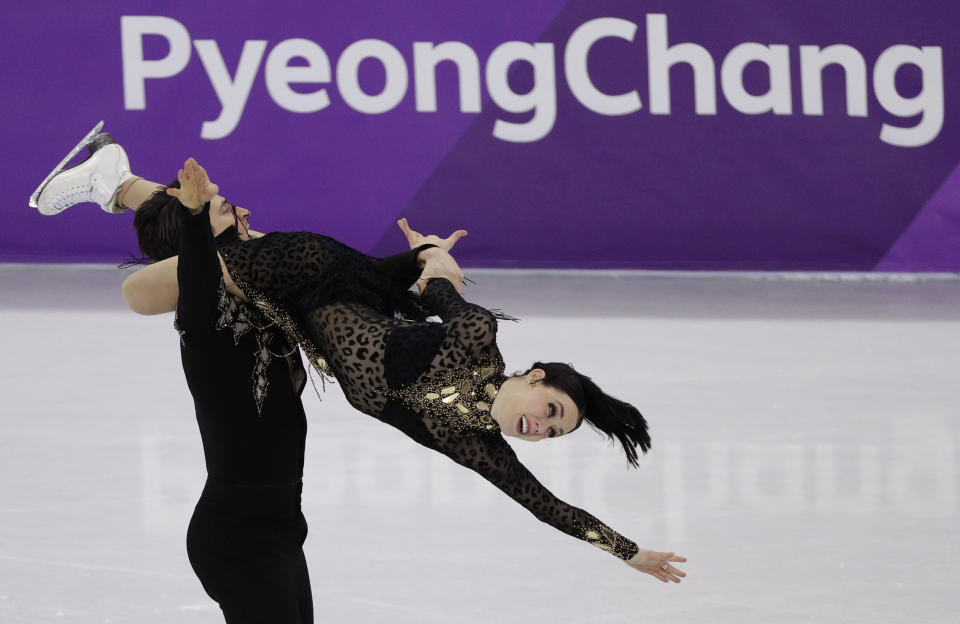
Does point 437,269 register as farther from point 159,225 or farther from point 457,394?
point 159,225

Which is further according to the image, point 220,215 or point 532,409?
point 220,215

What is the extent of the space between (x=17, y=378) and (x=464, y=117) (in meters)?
2.71

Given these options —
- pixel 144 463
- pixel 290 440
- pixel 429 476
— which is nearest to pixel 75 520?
pixel 144 463

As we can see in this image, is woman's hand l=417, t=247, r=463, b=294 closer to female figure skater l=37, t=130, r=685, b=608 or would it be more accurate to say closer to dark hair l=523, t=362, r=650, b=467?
female figure skater l=37, t=130, r=685, b=608

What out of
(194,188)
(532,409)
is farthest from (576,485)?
(194,188)

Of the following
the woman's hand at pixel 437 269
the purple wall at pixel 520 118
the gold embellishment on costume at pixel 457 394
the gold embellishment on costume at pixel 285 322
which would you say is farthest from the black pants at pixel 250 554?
the purple wall at pixel 520 118

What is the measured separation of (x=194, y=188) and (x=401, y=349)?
1.47ft

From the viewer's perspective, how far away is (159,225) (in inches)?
105

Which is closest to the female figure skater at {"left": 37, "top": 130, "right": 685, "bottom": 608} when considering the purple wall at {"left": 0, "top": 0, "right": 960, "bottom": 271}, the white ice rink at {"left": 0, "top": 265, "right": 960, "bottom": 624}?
the white ice rink at {"left": 0, "top": 265, "right": 960, "bottom": 624}

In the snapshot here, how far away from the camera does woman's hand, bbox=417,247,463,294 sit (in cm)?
260

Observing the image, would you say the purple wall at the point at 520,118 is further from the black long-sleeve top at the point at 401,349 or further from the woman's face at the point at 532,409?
the woman's face at the point at 532,409

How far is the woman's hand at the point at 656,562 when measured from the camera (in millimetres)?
2549

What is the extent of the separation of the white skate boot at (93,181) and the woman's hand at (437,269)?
62 centimetres

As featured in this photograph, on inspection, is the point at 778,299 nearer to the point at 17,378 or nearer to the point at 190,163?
the point at 17,378
